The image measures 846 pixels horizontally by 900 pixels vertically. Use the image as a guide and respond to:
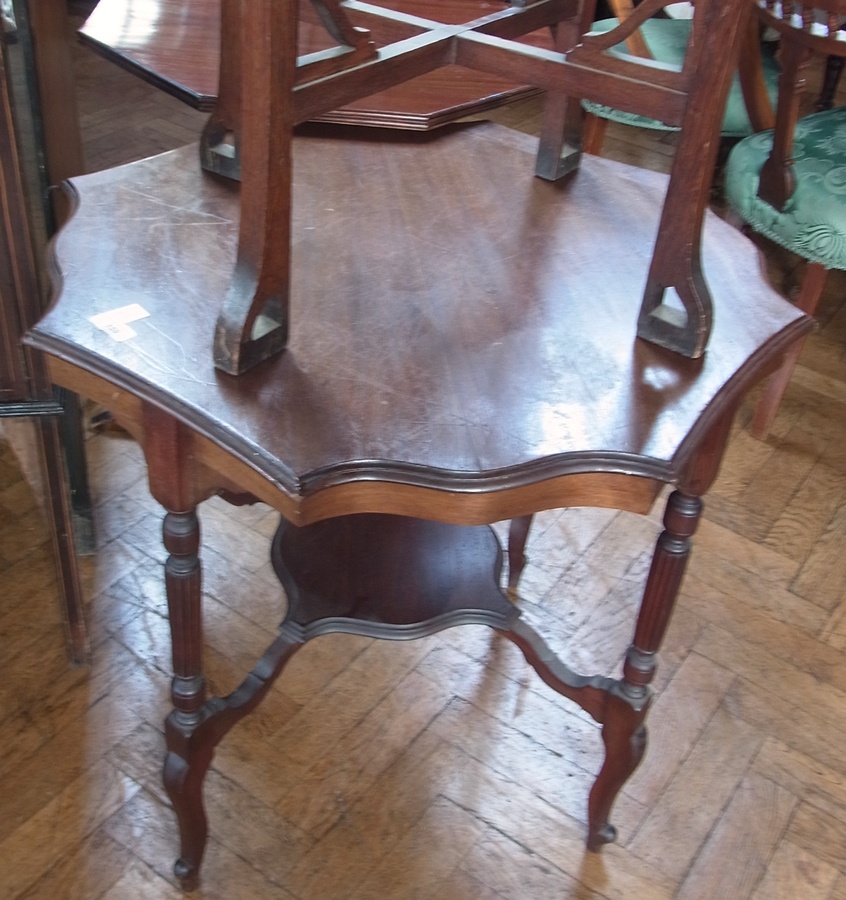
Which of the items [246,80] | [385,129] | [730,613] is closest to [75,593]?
[385,129]

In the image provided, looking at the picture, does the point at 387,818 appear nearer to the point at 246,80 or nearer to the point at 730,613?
the point at 730,613

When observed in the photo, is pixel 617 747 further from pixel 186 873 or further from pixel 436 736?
pixel 186 873

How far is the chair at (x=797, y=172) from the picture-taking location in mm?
1452

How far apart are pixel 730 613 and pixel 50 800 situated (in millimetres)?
885

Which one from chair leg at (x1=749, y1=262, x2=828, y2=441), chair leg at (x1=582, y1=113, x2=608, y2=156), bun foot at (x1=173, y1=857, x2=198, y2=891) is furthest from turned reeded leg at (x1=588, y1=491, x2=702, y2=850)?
chair leg at (x1=582, y1=113, x2=608, y2=156)

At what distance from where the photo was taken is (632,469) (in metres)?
0.67

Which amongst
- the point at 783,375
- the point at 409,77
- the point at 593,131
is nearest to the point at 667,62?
the point at 593,131

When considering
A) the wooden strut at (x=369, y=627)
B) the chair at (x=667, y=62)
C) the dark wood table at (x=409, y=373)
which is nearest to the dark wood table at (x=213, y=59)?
the dark wood table at (x=409, y=373)

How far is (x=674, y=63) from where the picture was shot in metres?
1.88

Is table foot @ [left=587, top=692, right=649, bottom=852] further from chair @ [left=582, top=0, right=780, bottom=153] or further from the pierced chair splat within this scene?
chair @ [left=582, top=0, right=780, bottom=153]

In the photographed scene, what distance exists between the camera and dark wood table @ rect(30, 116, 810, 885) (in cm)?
67

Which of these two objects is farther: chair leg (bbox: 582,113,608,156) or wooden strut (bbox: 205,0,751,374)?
chair leg (bbox: 582,113,608,156)

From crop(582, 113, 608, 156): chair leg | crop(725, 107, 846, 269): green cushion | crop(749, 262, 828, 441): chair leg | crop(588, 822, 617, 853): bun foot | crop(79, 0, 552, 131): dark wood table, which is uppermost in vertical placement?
crop(79, 0, 552, 131): dark wood table

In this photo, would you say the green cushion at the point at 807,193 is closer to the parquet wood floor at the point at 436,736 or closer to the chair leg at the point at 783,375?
the chair leg at the point at 783,375
